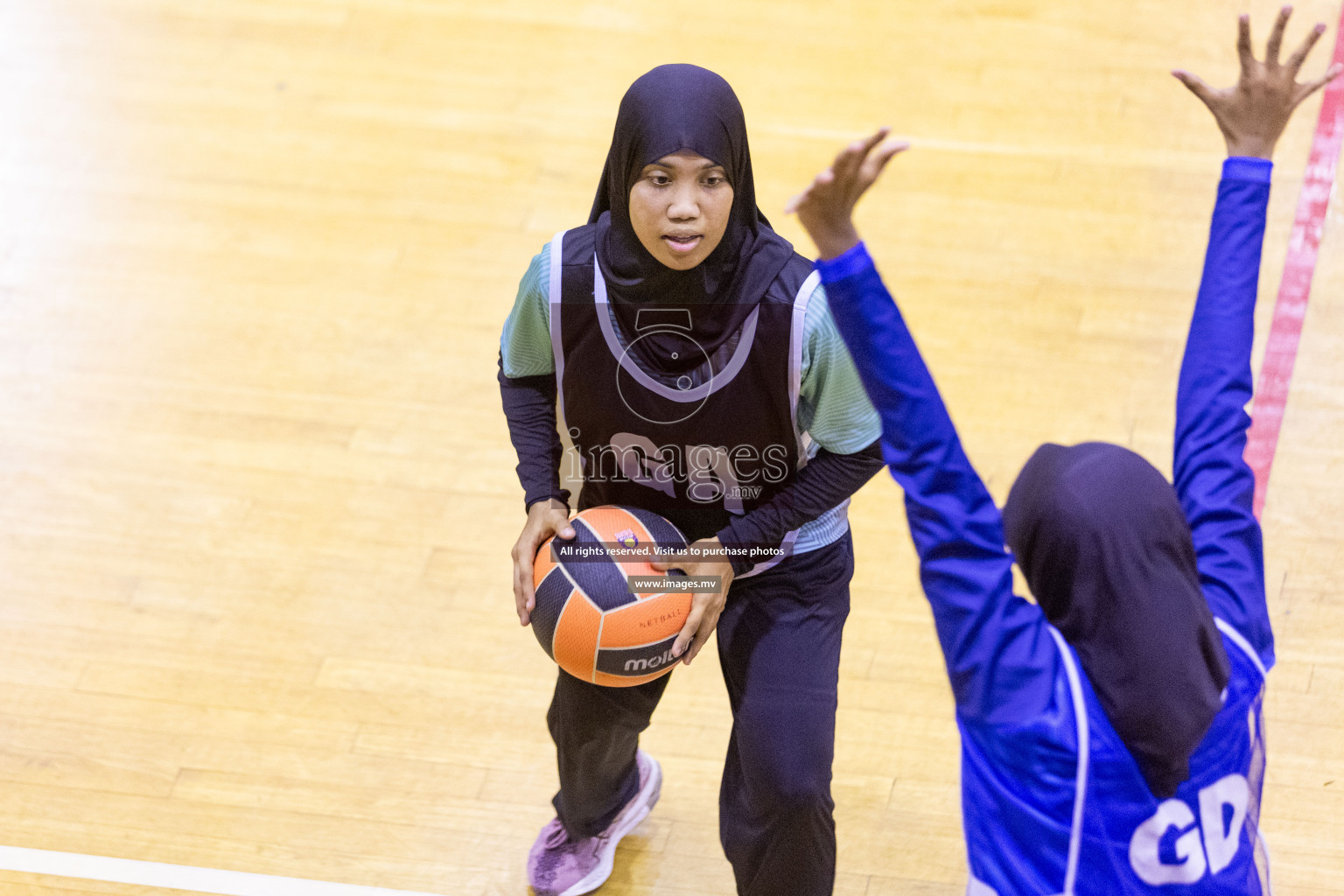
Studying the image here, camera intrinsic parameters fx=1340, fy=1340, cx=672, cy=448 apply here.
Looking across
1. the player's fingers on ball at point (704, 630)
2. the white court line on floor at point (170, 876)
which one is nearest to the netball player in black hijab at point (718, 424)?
the player's fingers on ball at point (704, 630)

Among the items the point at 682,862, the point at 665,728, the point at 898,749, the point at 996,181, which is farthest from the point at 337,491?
the point at 996,181

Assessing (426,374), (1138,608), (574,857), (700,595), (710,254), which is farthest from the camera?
(426,374)

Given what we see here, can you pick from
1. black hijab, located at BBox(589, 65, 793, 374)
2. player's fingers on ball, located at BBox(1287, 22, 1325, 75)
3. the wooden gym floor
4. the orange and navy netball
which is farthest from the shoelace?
player's fingers on ball, located at BBox(1287, 22, 1325, 75)

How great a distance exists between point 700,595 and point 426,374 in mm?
1860

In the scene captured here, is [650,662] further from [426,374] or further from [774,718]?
[426,374]

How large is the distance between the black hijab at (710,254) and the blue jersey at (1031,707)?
2.16 feet

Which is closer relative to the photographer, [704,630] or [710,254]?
[710,254]

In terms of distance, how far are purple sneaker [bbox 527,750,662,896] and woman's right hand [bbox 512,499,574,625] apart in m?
0.59

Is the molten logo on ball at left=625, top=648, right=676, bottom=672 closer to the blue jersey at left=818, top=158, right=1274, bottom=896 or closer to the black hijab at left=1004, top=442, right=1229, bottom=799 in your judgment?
the blue jersey at left=818, top=158, right=1274, bottom=896

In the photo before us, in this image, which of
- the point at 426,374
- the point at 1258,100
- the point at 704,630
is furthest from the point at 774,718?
the point at 426,374

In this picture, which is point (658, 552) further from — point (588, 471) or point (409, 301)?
point (409, 301)

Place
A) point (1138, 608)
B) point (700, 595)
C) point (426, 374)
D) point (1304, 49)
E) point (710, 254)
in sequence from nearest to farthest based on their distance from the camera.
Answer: point (1138, 608) → point (1304, 49) → point (710, 254) → point (700, 595) → point (426, 374)

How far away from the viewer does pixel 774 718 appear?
7.92ft

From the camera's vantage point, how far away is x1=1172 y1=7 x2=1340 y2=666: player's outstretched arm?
177 cm
